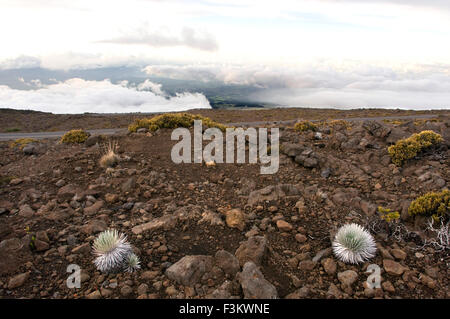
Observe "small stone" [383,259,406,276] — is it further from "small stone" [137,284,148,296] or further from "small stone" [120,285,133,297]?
"small stone" [120,285,133,297]

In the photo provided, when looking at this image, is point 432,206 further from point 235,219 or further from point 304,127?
point 304,127

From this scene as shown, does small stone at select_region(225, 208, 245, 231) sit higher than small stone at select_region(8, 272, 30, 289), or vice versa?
small stone at select_region(225, 208, 245, 231)

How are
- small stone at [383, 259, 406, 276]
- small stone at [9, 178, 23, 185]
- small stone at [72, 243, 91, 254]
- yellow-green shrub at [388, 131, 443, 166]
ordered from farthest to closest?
yellow-green shrub at [388, 131, 443, 166] → small stone at [9, 178, 23, 185] → small stone at [72, 243, 91, 254] → small stone at [383, 259, 406, 276]

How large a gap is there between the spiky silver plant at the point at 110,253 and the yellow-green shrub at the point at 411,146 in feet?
22.2

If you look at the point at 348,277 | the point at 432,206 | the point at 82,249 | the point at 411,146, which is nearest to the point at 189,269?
the point at 82,249

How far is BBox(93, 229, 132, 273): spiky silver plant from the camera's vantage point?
371 cm

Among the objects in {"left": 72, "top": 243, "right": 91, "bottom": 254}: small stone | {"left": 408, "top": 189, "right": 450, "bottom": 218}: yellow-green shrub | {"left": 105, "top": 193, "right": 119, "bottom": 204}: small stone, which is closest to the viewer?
{"left": 72, "top": 243, "right": 91, "bottom": 254}: small stone

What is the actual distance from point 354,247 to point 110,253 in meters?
3.29

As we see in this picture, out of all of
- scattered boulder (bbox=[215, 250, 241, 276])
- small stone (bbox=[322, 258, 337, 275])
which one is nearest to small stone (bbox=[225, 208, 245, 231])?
scattered boulder (bbox=[215, 250, 241, 276])

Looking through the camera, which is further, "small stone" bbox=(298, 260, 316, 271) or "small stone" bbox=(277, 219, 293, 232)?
"small stone" bbox=(277, 219, 293, 232)

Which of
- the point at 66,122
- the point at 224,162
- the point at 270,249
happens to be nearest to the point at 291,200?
the point at 270,249

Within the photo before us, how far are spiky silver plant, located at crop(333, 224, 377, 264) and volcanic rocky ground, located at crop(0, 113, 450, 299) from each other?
101 mm

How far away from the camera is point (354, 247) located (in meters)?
3.90
